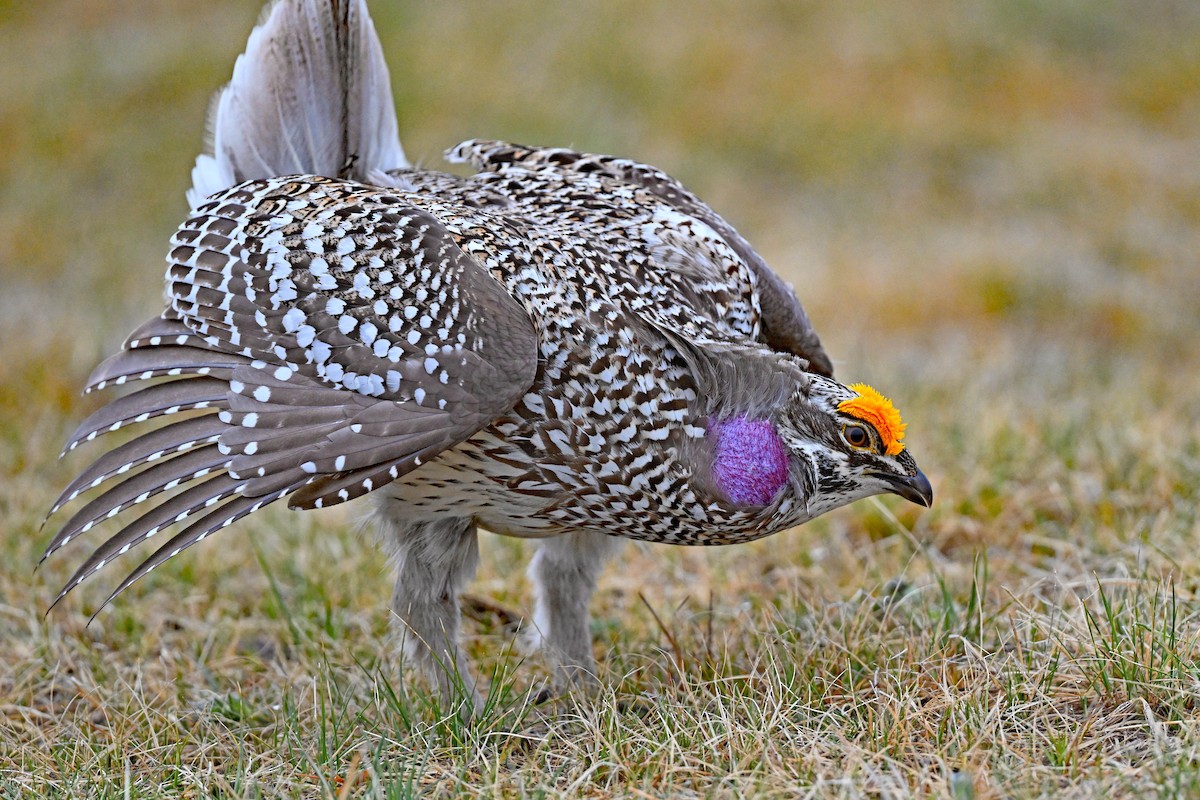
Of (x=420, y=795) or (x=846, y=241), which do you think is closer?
(x=420, y=795)

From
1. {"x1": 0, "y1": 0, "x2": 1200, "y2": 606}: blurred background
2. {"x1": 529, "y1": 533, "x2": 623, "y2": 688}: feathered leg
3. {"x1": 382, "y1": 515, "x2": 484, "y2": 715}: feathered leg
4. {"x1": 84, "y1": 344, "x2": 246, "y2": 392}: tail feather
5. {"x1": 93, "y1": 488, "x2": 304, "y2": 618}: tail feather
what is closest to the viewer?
{"x1": 93, "y1": 488, "x2": 304, "y2": 618}: tail feather

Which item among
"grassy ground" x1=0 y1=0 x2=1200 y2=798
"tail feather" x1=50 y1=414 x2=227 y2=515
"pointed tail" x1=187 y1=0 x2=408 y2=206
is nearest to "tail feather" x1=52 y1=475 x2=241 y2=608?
"tail feather" x1=50 y1=414 x2=227 y2=515

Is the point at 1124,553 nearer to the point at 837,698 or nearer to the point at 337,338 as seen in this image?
the point at 837,698

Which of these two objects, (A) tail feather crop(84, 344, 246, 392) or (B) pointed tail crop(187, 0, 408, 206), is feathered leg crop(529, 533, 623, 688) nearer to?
(A) tail feather crop(84, 344, 246, 392)

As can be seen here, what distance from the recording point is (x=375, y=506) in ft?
11.4

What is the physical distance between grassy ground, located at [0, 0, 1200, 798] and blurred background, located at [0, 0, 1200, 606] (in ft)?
0.11

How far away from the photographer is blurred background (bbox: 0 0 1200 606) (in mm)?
4895

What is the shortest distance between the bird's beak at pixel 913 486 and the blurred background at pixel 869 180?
1.05 meters

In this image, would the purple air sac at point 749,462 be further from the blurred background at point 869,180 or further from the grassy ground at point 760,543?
the blurred background at point 869,180

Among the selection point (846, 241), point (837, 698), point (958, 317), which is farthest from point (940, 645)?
point (846, 241)

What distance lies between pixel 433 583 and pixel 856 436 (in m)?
1.26

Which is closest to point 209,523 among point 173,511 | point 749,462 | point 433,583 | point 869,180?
point 173,511

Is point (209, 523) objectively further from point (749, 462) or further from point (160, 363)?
point (749, 462)

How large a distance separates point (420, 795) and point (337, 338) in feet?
3.66
